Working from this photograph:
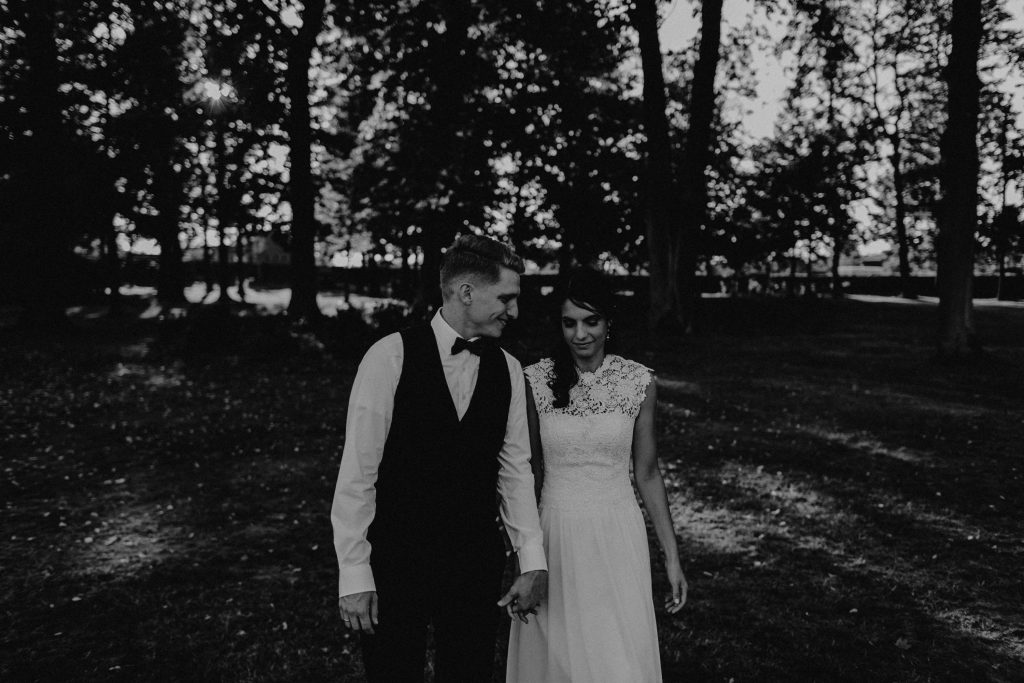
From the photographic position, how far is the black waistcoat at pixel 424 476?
2.92m

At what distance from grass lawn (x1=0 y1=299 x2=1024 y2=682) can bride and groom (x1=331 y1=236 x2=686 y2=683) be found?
5.21 feet

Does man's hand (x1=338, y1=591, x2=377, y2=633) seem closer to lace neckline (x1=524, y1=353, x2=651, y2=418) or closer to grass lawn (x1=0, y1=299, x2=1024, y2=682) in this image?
lace neckline (x1=524, y1=353, x2=651, y2=418)

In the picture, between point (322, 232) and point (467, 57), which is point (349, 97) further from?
point (322, 232)

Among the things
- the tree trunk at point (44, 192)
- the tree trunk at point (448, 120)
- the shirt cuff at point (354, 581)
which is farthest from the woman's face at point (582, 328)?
the tree trunk at point (44, 192)

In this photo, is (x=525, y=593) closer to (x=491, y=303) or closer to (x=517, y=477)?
(x=517, y=477)

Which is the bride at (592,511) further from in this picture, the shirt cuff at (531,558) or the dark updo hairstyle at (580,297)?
the shirt cuff at (531,558)

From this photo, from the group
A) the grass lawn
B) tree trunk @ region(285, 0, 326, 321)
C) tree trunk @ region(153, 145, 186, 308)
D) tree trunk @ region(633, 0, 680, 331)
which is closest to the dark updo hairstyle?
the grass lawn

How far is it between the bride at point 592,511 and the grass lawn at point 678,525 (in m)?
1.52

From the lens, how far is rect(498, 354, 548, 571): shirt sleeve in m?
3.15

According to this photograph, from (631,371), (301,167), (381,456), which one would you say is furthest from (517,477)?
(301,167)

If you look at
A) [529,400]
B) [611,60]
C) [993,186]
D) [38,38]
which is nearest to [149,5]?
[38,38]

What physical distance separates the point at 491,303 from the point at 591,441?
3.44 ft

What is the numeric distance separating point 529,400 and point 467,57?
784 inches

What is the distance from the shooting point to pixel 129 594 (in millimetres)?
5730
